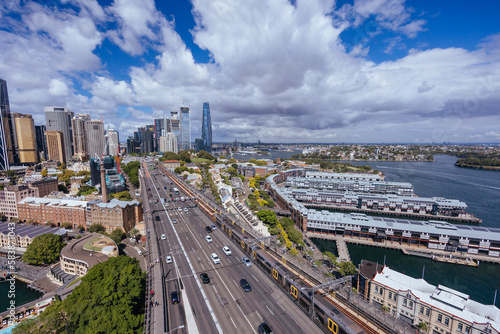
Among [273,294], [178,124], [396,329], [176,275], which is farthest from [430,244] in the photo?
[178,124]

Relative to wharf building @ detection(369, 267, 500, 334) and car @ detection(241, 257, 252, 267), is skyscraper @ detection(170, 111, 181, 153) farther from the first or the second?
wharf building @ detection(369, 267, 500, 334)

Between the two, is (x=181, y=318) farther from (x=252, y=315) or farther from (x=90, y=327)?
(x=90, y=327)

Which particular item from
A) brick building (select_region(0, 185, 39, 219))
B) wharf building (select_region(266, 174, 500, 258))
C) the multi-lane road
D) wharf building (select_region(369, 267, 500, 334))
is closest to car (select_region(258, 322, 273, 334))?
the multi-lane road

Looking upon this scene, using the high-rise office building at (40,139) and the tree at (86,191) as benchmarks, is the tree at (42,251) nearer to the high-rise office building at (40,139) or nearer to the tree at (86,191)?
the tree at (86,191)

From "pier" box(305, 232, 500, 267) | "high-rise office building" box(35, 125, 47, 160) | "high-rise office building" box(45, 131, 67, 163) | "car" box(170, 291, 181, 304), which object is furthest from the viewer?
"high-rise office building" box(35, 125, 47, 160)

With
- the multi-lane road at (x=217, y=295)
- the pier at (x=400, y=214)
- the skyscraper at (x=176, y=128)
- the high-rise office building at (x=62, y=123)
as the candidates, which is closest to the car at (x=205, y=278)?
the multi-lane road at (x=217, y=295)

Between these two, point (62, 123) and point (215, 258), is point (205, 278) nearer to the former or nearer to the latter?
point (215, 258)
